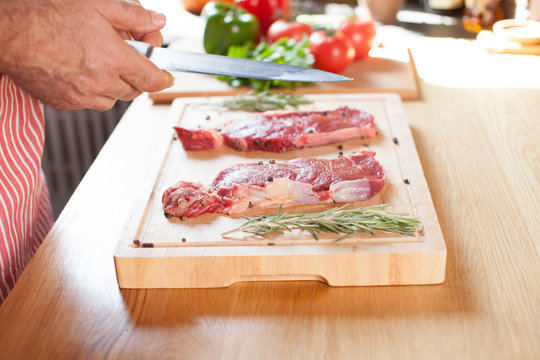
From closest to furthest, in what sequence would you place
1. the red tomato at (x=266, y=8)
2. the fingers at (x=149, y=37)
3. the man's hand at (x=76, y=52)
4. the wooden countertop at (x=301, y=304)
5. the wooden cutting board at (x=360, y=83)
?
the wooden countertop at (x=301, y=304)
the man's hand at (x=76, y=52)
the fingers at (x=149, y=37)
the wooden cutting board at (x=360, y=83)
the red tomato at (x=266, y=8)

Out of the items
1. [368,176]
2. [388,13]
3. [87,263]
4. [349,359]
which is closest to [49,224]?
[87,263]

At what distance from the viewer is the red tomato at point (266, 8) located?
2713mm

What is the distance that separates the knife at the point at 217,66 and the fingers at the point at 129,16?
0.17 feet

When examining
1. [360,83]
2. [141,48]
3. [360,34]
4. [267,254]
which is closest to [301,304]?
[267,254]

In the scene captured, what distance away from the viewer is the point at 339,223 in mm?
1268

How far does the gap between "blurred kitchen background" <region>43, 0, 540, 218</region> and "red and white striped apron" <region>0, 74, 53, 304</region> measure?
1320mm

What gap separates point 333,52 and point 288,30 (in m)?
0.31

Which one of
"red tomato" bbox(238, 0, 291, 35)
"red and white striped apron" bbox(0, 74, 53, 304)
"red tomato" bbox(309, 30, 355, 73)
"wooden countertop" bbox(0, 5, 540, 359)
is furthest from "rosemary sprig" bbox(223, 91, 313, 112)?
"red tomato" bbox(238, 0, 291, 35)

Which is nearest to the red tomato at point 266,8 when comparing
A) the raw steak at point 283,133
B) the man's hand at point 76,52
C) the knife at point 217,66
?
the raw steak at point 283,133

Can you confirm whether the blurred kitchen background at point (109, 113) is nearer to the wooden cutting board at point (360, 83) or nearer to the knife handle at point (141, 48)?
the wooden cutting board at point (360, 83)

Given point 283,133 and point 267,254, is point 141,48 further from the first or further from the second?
point 267,254

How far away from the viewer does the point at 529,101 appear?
204 centimetres

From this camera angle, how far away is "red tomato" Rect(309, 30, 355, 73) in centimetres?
222

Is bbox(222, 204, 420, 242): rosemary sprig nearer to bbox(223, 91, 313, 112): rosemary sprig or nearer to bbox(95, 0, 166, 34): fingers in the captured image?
bbox(95, 0, 166, 34): fingers
